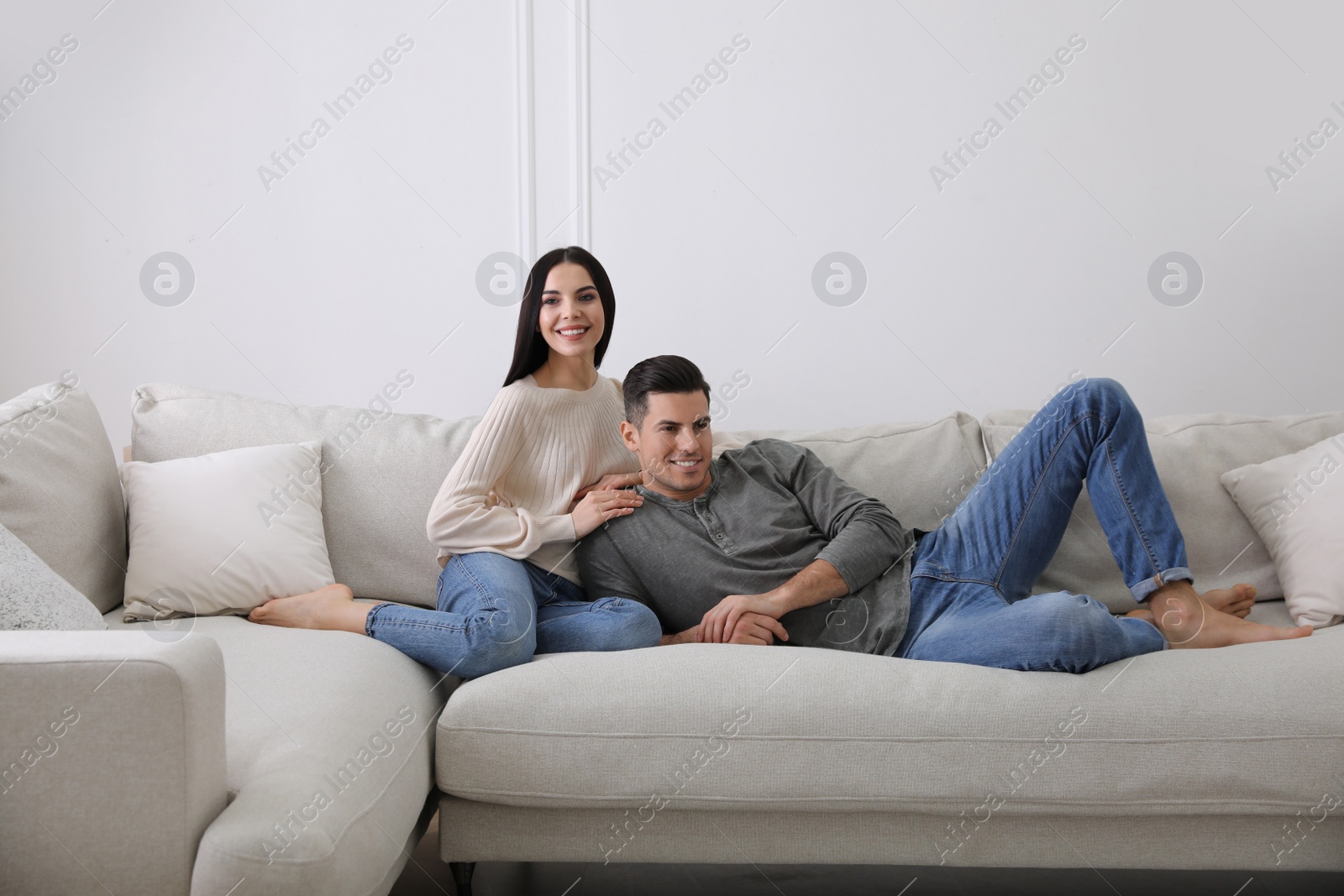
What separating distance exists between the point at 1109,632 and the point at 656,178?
1.69 m

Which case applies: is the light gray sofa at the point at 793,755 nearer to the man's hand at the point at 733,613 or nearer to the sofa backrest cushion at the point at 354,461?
the man's hand at the point at 733,613

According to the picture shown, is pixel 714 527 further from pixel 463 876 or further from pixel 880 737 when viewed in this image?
pixel 463 876

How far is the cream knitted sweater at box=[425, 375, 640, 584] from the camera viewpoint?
175 cm

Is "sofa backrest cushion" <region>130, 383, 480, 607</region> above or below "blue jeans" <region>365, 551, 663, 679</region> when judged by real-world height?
above

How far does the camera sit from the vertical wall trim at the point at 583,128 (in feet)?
8.27

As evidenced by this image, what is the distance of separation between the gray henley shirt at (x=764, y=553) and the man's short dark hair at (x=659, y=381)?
0.54 ft

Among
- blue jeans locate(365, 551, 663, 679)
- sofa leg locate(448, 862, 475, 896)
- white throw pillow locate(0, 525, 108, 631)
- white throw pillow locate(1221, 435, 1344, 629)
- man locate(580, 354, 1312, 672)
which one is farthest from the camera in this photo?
white throw pillow locate(1221, 435, 1344, 629)

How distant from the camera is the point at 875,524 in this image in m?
1.72

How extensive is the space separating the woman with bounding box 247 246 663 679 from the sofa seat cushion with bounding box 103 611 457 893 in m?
0.10

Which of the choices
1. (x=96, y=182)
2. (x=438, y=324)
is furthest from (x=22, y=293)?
(x=438, y=324)

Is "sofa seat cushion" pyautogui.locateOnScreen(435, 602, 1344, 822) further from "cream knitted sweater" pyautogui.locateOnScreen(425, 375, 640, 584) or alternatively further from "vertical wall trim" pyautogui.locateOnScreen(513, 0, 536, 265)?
"vertical wall trim" pyautogui.locateOnScreen(513, 0, 536, 265)

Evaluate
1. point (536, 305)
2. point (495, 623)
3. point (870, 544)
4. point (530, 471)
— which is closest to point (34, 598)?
point (495, 623)

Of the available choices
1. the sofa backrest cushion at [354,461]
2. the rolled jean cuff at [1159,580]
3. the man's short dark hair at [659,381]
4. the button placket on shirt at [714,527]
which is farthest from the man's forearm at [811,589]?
the sofa backrest cushion at [354,461]

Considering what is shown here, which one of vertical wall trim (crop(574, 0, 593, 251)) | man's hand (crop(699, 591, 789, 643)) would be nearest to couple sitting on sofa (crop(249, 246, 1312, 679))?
man's hand (crop(699, 591, 789, 643))
